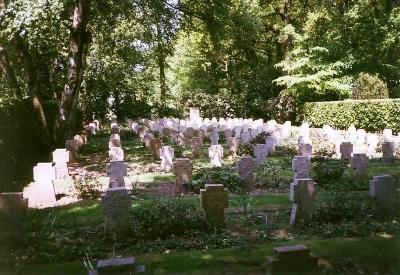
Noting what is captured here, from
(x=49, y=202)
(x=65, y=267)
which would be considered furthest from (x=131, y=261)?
(x=49, y=202)

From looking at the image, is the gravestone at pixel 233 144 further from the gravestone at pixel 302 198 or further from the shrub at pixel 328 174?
the gravestone at pixel 302 198

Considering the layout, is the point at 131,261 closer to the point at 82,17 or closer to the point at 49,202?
the point at 49,202

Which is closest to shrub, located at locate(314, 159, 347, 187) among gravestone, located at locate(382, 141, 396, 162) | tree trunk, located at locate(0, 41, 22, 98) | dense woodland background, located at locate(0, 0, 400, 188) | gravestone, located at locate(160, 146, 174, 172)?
gravestone, located at locate(382, 141, 396, 162)

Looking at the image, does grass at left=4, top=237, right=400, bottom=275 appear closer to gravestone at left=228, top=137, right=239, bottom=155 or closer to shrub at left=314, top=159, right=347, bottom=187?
shrub at left=314, top=159, right=347, bottom=187

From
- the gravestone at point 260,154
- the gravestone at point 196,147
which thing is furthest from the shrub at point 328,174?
the gravestone at point 196,147

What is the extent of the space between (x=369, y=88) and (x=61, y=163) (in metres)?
20.0

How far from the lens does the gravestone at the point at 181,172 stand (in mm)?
10182

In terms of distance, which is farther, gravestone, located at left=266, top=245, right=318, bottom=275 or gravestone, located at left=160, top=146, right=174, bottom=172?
gravestone, located at left=160, top=146, right=174, bottom=172

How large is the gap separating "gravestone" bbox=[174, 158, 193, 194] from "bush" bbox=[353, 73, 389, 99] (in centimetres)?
1886

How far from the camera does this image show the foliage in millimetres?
7035

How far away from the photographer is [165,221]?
7.05 meters

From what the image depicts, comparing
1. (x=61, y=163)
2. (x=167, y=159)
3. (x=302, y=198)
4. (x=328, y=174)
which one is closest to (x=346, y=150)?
(x=328, y=174)

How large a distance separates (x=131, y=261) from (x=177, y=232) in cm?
275

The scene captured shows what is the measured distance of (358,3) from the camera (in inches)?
1152
